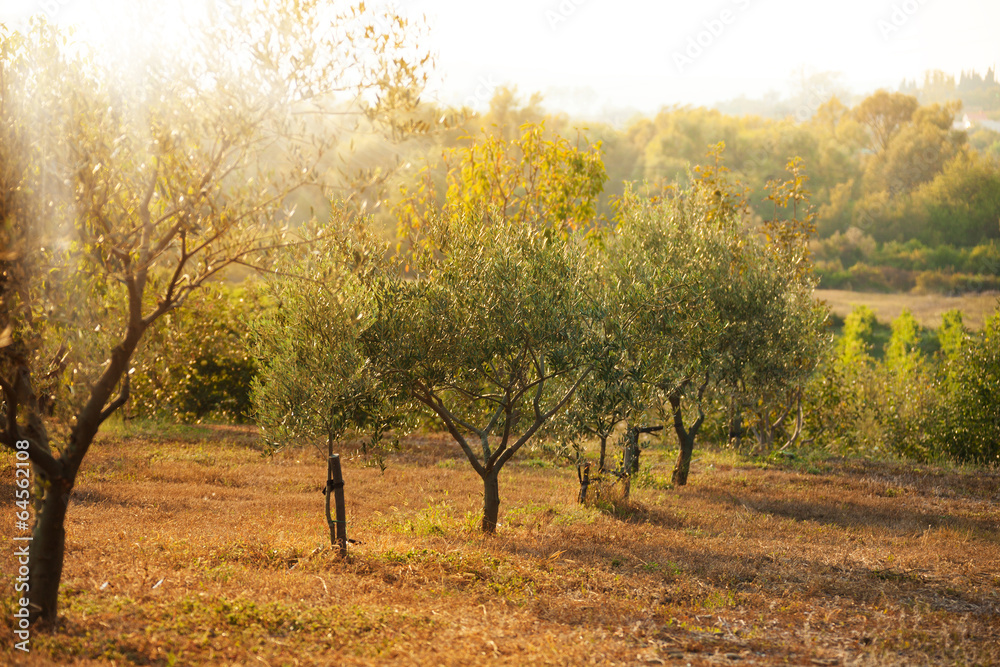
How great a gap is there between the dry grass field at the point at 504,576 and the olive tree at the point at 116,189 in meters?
1.88

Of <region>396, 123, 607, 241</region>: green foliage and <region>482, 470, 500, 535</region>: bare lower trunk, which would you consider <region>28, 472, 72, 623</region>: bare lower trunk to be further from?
<region>396, 123, 607, 241</region>: green foliage

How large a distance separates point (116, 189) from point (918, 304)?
6791 cm

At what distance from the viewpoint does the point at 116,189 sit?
7.06m

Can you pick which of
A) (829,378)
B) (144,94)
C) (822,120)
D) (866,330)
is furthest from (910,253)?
(144,94)

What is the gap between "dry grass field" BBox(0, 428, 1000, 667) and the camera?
25.1ft

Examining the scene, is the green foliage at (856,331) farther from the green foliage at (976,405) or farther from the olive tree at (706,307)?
the olive tree at (706,307)

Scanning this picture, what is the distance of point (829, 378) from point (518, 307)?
67.4ft

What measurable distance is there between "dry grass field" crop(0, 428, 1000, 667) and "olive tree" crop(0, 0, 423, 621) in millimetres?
1885

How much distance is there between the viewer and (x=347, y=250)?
1129 centimetres

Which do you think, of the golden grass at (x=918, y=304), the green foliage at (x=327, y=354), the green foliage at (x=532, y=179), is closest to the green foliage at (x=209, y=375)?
the green foliage at (x=532, y=179)

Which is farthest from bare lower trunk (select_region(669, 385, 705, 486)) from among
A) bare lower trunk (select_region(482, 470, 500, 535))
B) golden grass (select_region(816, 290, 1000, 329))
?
golden grass (select_region(816, 290, 1000, 329))

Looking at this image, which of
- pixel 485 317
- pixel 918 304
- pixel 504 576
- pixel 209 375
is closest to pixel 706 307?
pixel 485 317

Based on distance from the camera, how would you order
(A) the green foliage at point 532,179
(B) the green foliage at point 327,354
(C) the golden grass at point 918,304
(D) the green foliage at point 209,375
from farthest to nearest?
(C) the golden grass at point 918,304 → (D) the green foliage at point 209,375 → (A) the green foliage at point 532,179 → (B) the green foliage at point 327,354

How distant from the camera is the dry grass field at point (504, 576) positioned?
7.66 m
